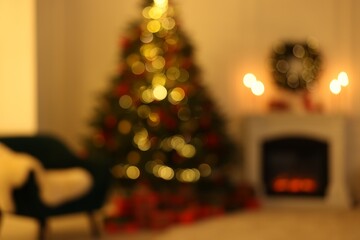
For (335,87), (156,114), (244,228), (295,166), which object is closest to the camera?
(244,228)

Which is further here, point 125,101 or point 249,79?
point 249,79

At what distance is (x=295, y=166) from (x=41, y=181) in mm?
2905

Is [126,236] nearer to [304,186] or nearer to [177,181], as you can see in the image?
[177,181]

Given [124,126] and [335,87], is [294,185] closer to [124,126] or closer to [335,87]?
[335,87]

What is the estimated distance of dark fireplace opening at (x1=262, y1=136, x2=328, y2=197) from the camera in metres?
5.99

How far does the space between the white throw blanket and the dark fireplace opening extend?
231 centimetres

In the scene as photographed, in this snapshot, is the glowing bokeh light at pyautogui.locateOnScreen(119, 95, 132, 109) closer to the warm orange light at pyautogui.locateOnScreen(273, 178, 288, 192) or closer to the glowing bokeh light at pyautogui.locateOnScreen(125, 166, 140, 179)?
the glowing bokeh light at pyautogui.locateOnScreen(125, 166, 140, 179)

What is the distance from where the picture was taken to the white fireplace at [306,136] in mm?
5867

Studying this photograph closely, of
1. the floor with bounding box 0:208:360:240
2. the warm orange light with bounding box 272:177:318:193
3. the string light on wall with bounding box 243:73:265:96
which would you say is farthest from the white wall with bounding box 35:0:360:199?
the floor with bounding box 0:208:360:240

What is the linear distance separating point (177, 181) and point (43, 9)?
89.5 inches

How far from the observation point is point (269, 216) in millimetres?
5391

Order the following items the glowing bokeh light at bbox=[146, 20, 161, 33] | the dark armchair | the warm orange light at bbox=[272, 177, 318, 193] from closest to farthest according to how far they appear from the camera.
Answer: the dark armchair → the glowing bokeh light at bbox=[146, 20, 161, 33] → the warm orange light at bbox=[272, 177, 318, 193]

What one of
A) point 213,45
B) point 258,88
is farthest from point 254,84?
point 213,45

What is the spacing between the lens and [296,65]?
613 cm
